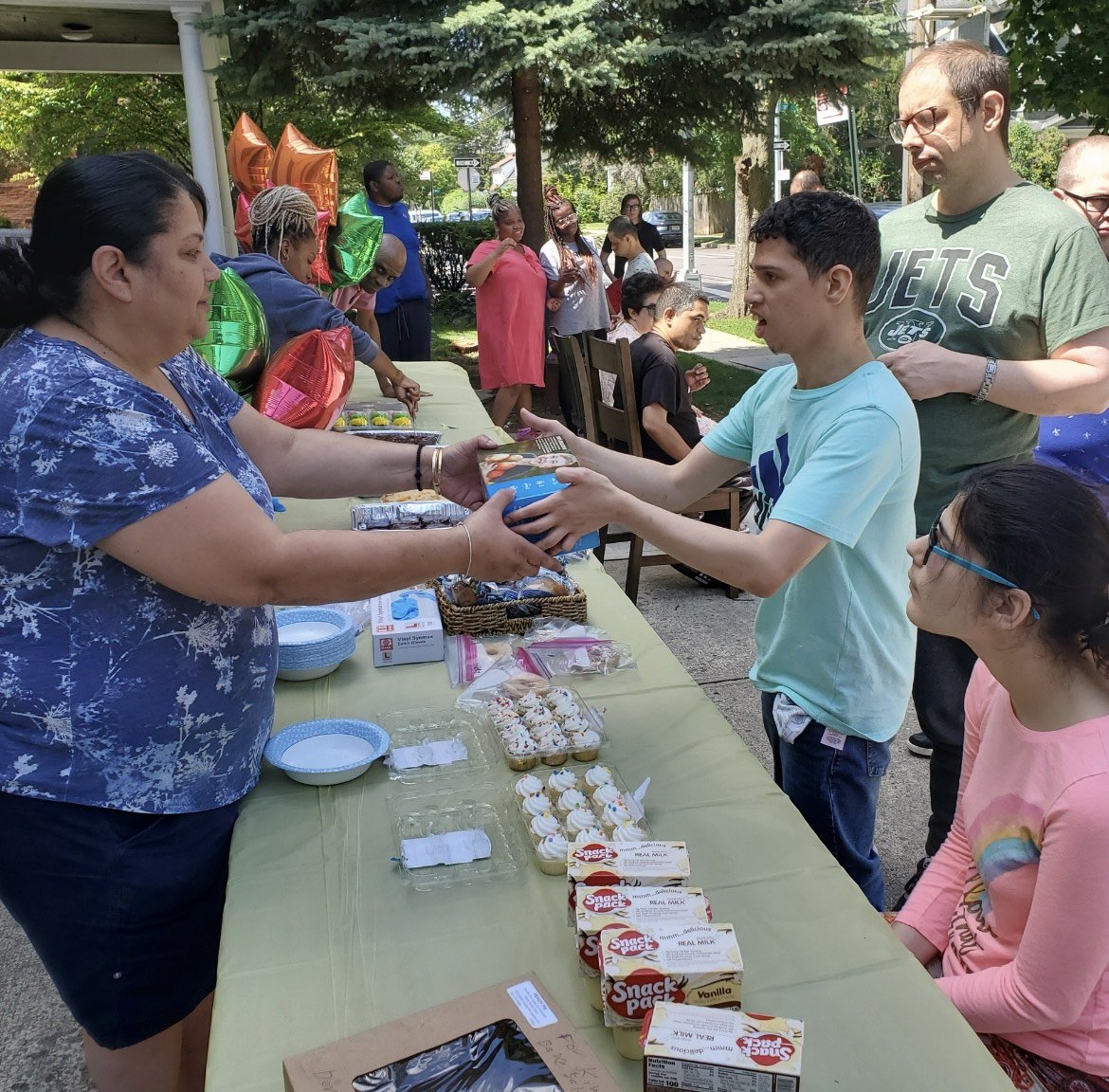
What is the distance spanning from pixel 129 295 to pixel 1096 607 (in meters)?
1.62

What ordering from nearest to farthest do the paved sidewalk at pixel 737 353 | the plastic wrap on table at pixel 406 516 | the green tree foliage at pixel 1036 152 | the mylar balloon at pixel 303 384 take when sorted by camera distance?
the plastic wrap on table at pixel 406 516 → the mylar balloon at pixel 303 384 → the paved sidewalk at pixel 737 353 → the green tree foliage at pixel 1036 152

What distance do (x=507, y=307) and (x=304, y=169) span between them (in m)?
2.98

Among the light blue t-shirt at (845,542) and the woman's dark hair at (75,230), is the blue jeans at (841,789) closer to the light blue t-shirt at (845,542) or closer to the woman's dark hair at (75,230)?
the light blue t-shirt at (845,542)

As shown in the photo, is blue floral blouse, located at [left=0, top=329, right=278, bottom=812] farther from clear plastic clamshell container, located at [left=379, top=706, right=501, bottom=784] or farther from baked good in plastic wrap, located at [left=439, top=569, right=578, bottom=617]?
baked good in plastic wrap, located at [left=439, top=569, right=578, bottom=617]

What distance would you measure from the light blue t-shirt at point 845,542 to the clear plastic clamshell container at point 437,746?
2.08 ft

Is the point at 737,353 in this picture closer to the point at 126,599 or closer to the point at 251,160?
the point at 251,160

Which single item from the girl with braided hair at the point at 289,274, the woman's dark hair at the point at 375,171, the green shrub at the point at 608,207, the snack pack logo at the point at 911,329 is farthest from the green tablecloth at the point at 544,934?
the green shrub at the point at 608,207

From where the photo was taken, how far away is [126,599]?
5.10 feet

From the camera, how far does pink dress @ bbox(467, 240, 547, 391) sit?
7.93 m

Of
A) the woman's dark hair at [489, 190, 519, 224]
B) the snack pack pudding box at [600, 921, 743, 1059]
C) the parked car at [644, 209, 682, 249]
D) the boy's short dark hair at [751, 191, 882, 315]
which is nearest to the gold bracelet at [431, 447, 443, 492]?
the boy's short dark hair at [751, 191, 882, 315]

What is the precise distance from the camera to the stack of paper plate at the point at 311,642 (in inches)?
90.7

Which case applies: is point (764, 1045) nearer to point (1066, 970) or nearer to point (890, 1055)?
point (890, 1055)

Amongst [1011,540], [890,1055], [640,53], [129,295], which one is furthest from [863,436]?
[640,53]

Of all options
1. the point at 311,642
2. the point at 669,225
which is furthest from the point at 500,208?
the point at 669,225
